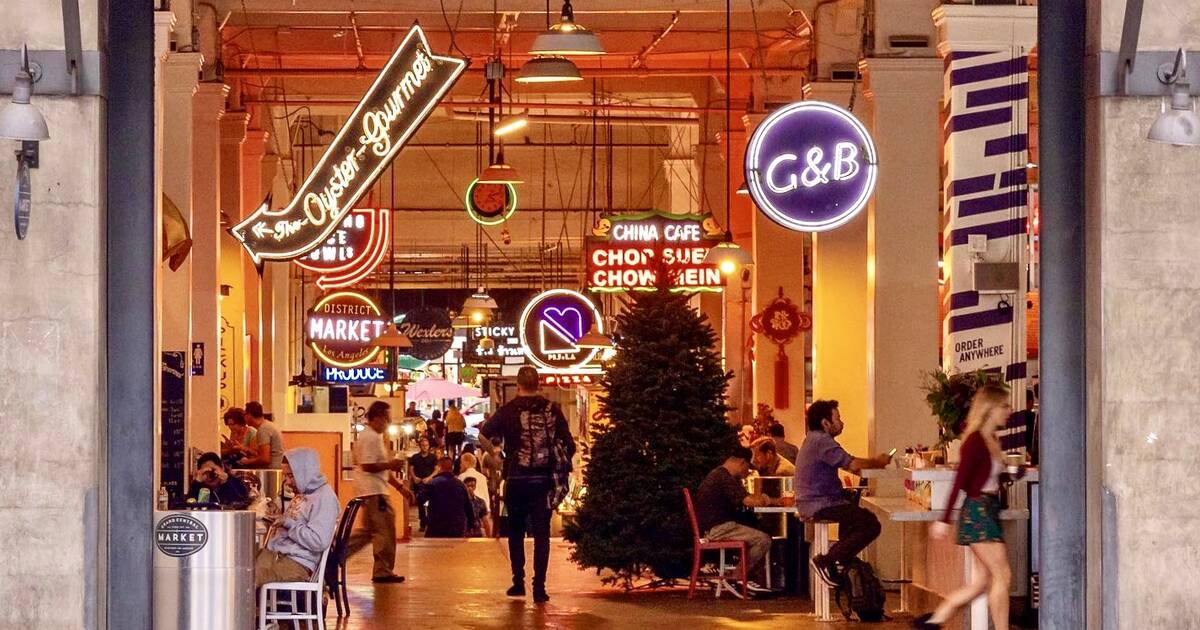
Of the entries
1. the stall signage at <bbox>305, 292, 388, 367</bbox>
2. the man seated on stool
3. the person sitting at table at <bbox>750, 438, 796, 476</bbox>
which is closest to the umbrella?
the stall signage at <bbox>305, 292, 388, 367</bbox>

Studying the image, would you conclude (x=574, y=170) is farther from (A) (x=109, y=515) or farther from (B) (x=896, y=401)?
(A) (x=109, y=515)

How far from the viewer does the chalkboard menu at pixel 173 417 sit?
45.7 ft

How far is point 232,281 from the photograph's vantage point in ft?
67.3

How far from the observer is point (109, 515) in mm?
8078

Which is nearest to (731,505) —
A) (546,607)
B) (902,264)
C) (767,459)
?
(546,607)

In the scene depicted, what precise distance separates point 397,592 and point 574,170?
60.1 feet

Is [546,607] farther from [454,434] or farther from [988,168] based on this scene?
[454,434]

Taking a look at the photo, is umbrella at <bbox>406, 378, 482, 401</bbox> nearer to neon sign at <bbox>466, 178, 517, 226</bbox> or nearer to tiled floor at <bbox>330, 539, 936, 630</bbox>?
neon sign at <bbox>466, 178, 517, 226</bbox>

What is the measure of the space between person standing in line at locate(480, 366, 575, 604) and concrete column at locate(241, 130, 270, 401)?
7.75 m

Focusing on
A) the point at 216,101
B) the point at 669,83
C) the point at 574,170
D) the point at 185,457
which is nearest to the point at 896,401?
the point at 185,457

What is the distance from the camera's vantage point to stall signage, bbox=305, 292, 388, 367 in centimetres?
2583

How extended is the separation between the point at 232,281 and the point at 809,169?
9404mm

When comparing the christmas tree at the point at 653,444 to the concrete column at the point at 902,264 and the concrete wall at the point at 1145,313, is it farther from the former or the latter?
the concrete wall at the point at 1145,313

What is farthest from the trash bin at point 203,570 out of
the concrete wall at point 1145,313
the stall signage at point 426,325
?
the stall signage at point 426,325
